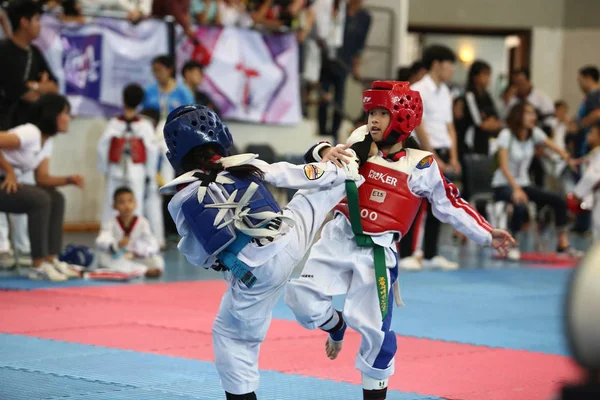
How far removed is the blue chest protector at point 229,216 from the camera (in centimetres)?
349

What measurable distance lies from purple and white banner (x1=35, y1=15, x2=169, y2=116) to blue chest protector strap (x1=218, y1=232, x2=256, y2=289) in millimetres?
8407

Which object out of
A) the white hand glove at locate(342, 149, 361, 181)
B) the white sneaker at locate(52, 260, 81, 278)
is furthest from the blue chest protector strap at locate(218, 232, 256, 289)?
the white sneaker at locate(52, 260, 81, 278)

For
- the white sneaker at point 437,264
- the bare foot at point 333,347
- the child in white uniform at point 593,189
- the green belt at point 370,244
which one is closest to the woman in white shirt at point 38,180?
the white sneaker at point 437,264

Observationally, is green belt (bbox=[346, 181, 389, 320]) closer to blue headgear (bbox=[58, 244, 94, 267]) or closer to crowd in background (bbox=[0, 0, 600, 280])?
crowd in background (bbox=[0, 0, 600, 280])

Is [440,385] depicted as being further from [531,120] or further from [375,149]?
[531,120]

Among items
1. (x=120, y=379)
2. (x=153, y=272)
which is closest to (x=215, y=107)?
(x=153, y=272)

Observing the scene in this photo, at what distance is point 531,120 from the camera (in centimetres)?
1073

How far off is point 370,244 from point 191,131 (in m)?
0.93

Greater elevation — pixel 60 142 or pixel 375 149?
pixel 375 149

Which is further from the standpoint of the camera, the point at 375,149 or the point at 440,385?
the point at 440,385

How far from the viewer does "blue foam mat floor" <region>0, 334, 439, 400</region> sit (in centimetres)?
420

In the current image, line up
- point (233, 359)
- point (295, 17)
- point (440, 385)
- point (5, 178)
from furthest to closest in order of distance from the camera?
point (295, 17), point (5, 178), point (440, 385), point (233, 359)

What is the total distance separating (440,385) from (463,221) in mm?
924

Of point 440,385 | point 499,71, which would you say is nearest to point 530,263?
point 440,385
